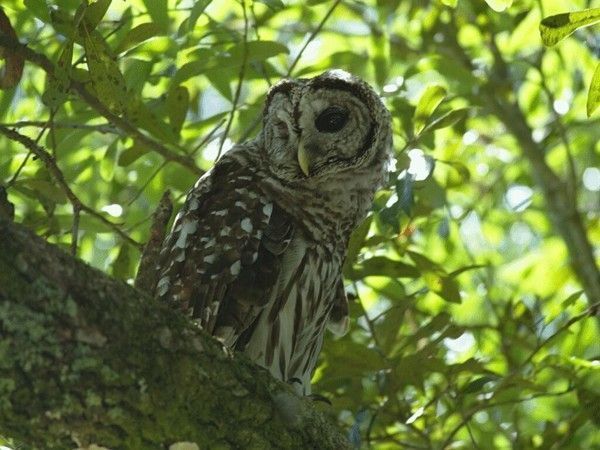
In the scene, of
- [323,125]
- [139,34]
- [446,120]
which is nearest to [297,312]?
[323,125]

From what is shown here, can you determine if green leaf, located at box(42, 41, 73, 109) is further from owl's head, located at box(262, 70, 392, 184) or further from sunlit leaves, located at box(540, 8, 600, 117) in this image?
sunlit leaves, located at box(540, 8, 600, 117)

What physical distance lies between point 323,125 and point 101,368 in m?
1.81

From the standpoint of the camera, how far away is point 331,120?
3.44 meters

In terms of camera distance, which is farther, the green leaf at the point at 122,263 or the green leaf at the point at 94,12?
the green leaf at the point at 122,263

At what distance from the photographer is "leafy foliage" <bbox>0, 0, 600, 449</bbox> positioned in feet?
9.66

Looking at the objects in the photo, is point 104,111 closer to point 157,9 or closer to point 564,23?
point 157,9

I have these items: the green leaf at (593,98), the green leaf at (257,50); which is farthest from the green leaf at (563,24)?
the green leaf at (257,50)

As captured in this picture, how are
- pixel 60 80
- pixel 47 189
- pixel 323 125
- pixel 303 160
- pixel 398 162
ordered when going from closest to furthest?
1. pixel 60 80
2. pixel 47 189
3. pixel 398 162
4. pixel 303 160
5. pixel 323 125

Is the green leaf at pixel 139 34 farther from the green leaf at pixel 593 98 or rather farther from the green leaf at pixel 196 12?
the green leaf at pixel 593 98

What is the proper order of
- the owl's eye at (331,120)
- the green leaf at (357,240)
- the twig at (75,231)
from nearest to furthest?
1. the twig at (75,231)
2. the green leaf at (357,240)
3. the owl's eye at (331,120)

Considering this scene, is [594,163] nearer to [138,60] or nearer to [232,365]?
[138,60]

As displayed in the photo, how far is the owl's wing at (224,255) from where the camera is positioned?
306 centimetres

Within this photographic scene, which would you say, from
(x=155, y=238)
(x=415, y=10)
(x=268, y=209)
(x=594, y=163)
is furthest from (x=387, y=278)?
(x=594, y=163)

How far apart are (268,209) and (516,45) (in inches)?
57.6
